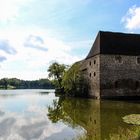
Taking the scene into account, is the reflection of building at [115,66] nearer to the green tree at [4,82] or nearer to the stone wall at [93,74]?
the stone wall at [93,74]

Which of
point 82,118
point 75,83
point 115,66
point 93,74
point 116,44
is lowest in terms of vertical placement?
point 82,118

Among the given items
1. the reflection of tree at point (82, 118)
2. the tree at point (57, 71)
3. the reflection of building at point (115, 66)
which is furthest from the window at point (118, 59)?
the tree at point (57, 71)

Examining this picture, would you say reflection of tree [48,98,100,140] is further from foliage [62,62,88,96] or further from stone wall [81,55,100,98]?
foliage [62,62,88,96]

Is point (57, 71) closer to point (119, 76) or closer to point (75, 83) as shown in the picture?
point (75, 83)

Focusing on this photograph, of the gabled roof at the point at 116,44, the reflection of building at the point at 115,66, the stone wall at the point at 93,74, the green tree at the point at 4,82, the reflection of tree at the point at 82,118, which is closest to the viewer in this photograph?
the reflection of tree at the point at 82,118

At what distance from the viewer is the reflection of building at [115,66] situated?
43.9m

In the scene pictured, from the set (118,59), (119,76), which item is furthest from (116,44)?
(119,76)

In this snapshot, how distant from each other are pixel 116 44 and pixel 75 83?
9908mm

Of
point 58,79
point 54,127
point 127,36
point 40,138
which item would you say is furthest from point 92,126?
point 58,79

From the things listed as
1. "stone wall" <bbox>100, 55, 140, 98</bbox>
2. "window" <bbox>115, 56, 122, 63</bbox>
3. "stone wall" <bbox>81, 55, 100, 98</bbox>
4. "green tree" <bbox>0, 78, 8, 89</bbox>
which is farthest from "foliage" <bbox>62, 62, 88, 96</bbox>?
"green tree" <bbox>0, 78, 8, 89</bbox>

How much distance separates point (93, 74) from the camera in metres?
46.8

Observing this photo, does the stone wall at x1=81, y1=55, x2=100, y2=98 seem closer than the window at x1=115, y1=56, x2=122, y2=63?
No

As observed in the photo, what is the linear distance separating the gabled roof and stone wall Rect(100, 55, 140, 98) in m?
0.74

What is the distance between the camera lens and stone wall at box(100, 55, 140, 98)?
4394 cm
